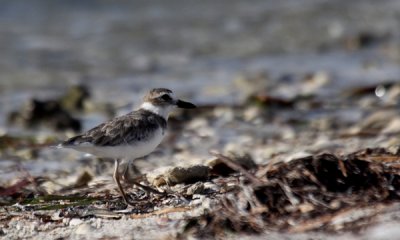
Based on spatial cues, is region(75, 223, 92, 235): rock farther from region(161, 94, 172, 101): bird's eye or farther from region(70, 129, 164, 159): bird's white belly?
region(161, 94, 172, 101): bird's eye

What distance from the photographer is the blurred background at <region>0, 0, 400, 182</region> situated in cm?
786

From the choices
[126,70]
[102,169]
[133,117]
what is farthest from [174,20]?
[133,117]

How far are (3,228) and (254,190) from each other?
1347mm

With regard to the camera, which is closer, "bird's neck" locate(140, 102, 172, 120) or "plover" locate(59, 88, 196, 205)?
"plover" locate(59, 88, 196, 205)

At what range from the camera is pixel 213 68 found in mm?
11914

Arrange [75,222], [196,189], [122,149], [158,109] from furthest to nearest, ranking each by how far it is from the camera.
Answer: [158,109] → [122,149] → [196,189] → [75,222]

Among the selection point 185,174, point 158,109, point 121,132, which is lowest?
point 185,174

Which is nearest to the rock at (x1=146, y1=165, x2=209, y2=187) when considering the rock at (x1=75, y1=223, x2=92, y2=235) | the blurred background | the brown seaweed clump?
the brown seaweed clump

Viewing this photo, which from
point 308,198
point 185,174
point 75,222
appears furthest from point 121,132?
point 308,198

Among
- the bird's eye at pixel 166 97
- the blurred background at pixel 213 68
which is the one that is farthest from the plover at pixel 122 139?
the blurred background at pixel 213 68

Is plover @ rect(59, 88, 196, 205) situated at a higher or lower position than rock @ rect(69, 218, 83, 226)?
higher

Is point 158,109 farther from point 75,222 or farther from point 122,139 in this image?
point 75,222

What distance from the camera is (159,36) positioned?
47.5 ft

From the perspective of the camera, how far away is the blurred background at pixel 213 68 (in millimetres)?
7863
